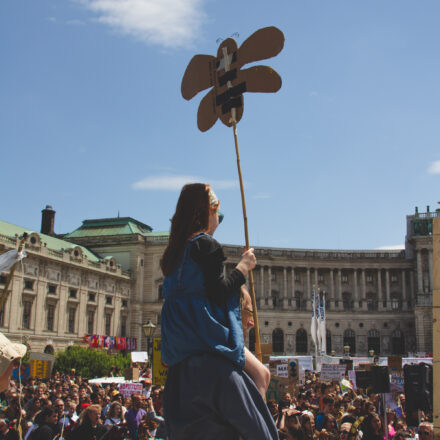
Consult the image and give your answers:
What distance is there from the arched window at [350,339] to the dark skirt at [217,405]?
77.1 metres

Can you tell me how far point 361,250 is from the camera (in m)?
82.4

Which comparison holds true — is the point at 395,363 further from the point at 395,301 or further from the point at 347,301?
the point at 395,301

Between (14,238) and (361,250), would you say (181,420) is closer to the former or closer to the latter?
(14,238)

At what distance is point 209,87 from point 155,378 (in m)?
9.87

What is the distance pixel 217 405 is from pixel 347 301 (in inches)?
3138

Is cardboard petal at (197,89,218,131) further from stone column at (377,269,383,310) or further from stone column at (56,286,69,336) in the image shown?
stone column at (377,269,383,310)

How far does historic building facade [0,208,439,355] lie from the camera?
71.8m

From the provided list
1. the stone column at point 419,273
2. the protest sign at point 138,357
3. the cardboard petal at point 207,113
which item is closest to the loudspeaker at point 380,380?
the cardboard petal at point 207,113

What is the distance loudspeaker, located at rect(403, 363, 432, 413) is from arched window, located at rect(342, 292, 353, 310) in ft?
238

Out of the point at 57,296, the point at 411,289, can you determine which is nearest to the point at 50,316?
the point at 57,296

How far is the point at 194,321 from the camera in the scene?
305 cm

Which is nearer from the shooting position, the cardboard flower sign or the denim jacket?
the denim jacket

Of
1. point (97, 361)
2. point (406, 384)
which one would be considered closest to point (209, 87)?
point (406, 384)

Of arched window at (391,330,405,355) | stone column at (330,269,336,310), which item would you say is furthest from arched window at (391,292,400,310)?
stone column at (330,269,336,310)
